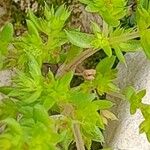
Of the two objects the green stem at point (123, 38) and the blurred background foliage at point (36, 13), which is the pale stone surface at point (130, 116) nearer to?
the blurred background foliage at point (36, 13)

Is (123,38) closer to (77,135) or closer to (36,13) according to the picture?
(77,135)

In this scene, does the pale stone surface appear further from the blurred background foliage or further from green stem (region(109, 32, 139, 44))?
green stem (region(109, 32, 139, 44))

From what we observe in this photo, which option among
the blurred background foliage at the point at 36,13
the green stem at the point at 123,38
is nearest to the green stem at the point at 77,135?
the green stem at the point at 123,38

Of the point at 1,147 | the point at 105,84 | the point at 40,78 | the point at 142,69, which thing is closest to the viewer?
the point at 1,147

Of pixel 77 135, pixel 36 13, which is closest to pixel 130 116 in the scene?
pixel 77 135

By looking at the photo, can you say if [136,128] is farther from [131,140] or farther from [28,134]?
[28,134]

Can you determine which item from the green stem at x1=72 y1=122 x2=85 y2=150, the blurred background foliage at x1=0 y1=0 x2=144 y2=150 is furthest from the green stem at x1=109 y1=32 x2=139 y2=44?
the blurred background foliage at x1=0 y1=0 x2=144 y2=150

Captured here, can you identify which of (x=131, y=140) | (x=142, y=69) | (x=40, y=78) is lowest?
(x=131, y=140)

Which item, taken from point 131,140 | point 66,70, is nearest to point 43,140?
point 66,70
